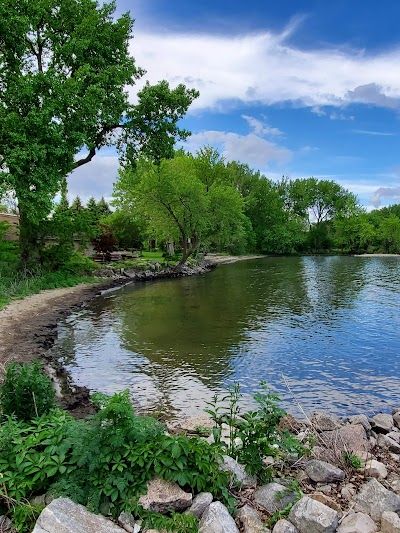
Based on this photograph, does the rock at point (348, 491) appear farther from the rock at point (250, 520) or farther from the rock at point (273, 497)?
the rock at point (250, 520)

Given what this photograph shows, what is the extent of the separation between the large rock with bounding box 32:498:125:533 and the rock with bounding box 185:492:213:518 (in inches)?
30.5

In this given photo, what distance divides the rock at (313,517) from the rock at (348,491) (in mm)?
867

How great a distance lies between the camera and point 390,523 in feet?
15.5

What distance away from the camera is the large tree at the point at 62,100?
23.5m

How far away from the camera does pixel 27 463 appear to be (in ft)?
16.4

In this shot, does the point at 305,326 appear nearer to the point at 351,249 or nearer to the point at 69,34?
the point at 69,34

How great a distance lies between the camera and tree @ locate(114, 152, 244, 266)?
4212cm

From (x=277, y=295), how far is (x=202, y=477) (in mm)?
24779

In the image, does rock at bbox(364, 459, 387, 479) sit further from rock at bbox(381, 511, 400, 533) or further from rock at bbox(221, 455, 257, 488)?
rock at bbox(221, 455, 257, 488)

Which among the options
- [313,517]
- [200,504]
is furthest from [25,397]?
[313,517]

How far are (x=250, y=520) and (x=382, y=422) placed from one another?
552cm

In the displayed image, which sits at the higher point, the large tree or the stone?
the large tree

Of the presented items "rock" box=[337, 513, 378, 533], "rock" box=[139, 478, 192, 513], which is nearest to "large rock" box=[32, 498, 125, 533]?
"rock" box=[139, 478, 192, 513]

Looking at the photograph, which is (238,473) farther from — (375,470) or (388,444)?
(388,444)
